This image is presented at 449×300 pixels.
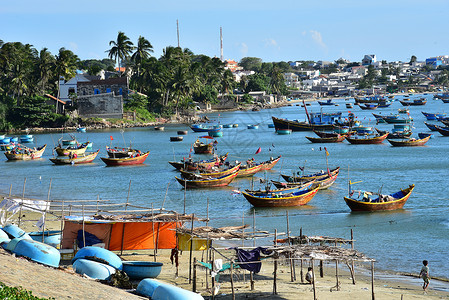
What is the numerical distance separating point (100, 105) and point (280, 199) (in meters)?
61.4

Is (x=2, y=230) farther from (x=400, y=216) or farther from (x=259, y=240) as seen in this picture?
(x=400, y=216)

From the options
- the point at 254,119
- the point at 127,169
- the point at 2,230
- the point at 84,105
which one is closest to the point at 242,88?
the point at 254,119

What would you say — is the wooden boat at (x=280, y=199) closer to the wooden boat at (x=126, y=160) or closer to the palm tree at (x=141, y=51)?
the wooden boat at (x=126, y=160)

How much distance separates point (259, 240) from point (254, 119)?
87.4 m

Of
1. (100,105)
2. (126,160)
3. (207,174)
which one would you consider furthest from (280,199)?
(100,105)

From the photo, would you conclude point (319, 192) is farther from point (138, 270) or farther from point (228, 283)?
point (138, 270)

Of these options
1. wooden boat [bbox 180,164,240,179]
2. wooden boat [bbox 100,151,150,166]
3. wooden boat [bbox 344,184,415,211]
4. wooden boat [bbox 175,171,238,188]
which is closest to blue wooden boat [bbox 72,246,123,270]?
wooden boat [bbox 344,184,415,211]

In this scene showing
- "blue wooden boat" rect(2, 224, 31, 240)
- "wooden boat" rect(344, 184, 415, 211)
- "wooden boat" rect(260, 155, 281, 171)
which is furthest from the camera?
"wooden boat" rect(260, 155, 281, 171)

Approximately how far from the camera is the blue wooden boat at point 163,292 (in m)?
14.5

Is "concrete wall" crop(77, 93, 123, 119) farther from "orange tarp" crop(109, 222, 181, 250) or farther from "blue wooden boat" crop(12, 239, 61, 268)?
"blue wooden boat" crop(12, 239, 61, 268)

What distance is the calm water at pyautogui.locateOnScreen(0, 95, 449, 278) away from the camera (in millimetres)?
25531

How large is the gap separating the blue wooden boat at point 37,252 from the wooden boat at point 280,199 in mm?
15845

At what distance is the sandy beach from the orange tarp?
380mm

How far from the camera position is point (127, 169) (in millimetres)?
50375
